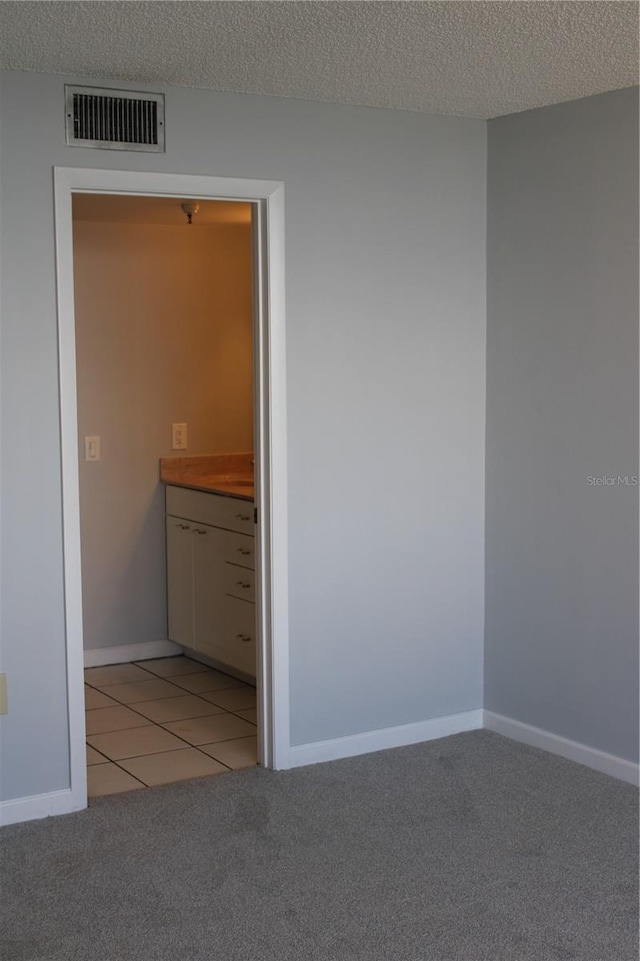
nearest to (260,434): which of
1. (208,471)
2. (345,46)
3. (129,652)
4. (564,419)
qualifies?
(564,419)

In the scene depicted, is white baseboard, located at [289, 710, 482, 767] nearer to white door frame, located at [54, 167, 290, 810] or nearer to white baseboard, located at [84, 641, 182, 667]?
white door frame, located at [54, 167, 290, 810]

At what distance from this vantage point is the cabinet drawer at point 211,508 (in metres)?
4.88

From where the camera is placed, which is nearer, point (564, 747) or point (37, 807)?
point (37, 807)

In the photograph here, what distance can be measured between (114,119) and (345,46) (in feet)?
2.68

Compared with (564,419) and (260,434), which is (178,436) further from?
(564,419)

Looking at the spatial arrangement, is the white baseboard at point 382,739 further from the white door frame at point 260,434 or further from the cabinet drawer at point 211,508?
the cabinet drawer at point 211,508

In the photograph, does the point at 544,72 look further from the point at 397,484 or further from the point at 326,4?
the point at 397,484

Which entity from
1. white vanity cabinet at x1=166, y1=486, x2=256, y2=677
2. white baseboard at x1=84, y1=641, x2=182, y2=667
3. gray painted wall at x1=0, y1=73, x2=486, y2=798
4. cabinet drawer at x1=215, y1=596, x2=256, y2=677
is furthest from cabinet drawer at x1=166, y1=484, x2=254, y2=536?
gray painted wall at x1=0, y1=73, x2=486, y2=798

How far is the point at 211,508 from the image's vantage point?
514 cm

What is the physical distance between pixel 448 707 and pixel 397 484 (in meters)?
0.94

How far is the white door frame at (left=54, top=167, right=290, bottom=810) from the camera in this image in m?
3.49

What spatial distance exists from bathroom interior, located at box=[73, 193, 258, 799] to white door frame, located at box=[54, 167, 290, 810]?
0.88 m

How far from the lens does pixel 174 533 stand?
5.51m

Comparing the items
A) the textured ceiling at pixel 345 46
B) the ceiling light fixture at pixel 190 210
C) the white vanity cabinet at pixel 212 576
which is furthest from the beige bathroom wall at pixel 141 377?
the textured ceiling at pixel 345 46
